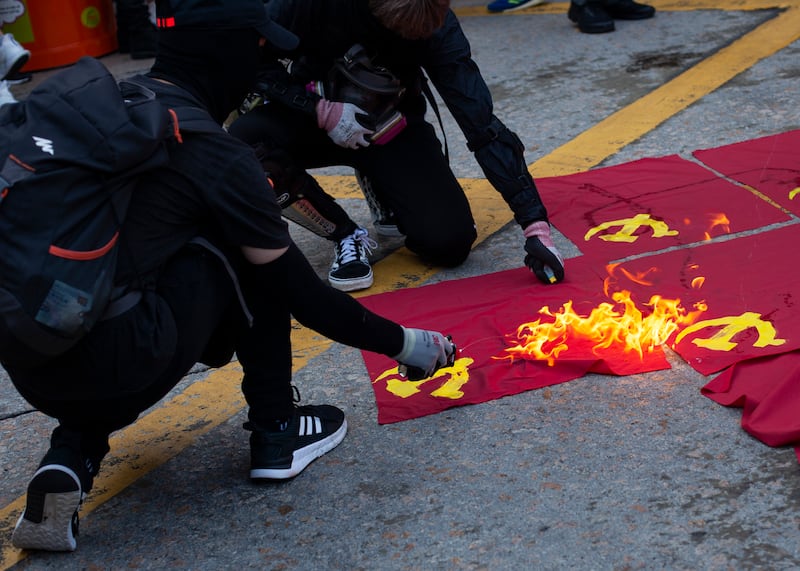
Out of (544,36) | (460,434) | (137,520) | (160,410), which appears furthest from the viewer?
(544,36)

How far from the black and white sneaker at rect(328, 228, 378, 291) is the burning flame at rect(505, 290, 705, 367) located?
2.32 feet

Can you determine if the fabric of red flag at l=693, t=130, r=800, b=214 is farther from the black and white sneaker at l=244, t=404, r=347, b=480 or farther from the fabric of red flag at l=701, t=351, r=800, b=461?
the black and white sneaker at l=244, t=404, r=347, b=480

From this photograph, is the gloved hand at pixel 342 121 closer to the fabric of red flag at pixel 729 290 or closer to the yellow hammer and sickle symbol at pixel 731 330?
the fabric of red flag at pixel 729 290

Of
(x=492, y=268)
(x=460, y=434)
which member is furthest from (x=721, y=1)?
(x=460, y=434)

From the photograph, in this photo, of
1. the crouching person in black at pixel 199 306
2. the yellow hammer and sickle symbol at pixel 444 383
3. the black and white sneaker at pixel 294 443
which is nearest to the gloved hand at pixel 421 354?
the crouching person in black at pixel 199 306

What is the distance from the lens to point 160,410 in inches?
118

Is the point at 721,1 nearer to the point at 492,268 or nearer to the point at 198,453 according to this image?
the point at 492,268

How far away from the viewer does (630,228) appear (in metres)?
3.75

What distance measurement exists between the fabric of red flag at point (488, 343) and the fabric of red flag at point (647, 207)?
0.25 metres

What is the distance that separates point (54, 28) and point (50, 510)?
19.4 feet

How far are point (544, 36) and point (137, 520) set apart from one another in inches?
197

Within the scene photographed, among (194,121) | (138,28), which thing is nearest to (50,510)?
(194,121)

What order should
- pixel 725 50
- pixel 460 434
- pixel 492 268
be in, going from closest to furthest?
1. pixel 460 434
2. pixel 492 268
3. pixel 725 50

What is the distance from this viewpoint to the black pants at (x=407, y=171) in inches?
144
